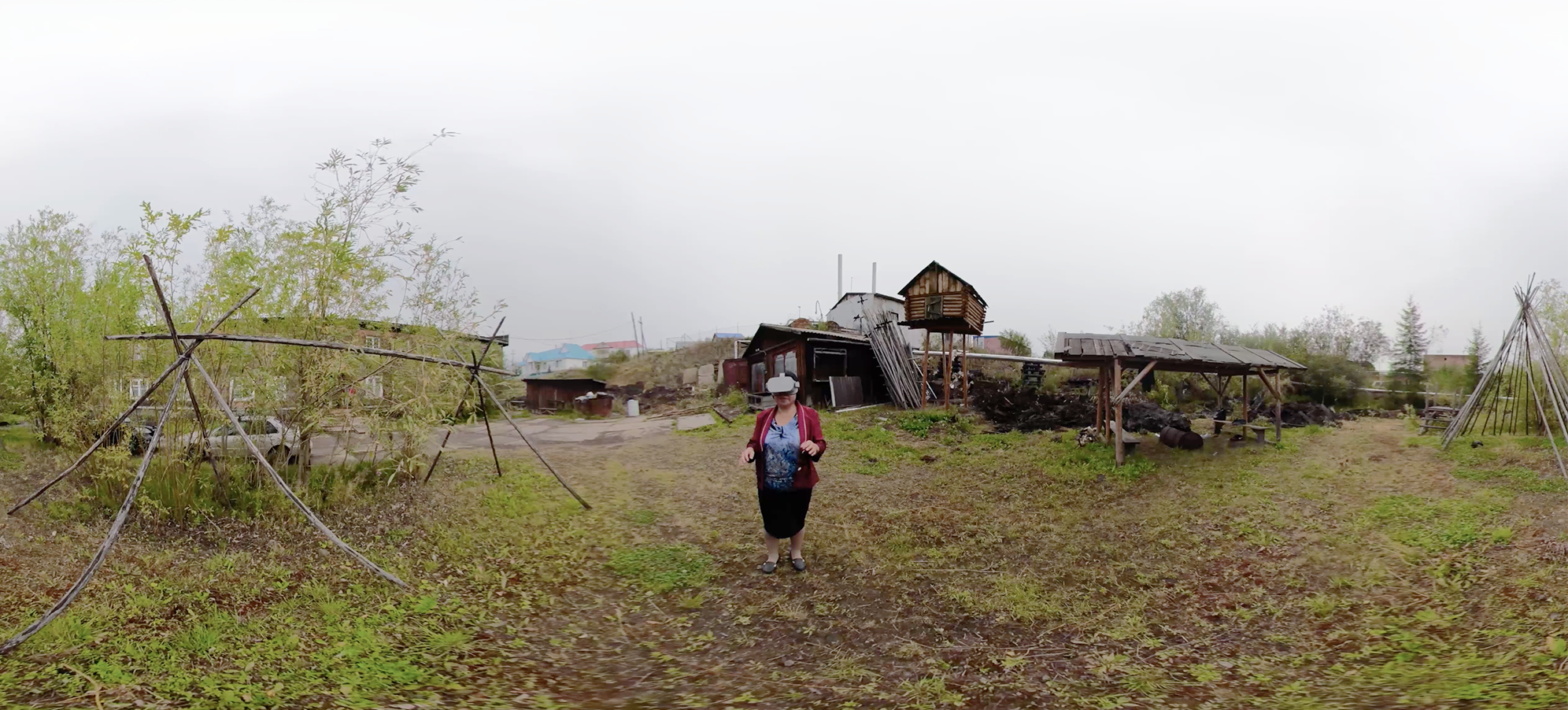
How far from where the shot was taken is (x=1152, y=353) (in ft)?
37.9

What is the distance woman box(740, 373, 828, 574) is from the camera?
6297 mm

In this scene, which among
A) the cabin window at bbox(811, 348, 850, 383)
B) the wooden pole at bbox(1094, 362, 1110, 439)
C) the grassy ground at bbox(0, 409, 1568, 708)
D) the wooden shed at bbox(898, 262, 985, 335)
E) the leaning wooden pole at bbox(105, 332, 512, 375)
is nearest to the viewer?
the grassy ground at bbox(0, 409, 1568, 708)

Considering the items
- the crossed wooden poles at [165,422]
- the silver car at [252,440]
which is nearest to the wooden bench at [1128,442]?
the crossed wooden poles at [165,422]

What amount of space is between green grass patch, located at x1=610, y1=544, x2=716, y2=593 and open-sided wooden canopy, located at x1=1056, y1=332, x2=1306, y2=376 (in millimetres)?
7065

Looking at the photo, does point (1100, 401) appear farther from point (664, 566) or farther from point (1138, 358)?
point (664, 566)

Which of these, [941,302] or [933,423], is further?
[941,302]

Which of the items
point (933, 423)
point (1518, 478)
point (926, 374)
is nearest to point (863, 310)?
point (926, 374)

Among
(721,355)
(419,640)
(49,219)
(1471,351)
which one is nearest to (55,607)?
(419,640)

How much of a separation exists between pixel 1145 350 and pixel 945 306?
697 cm

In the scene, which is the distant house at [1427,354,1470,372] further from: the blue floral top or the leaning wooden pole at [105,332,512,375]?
the leaning wooden pole at [105,332,512,375]

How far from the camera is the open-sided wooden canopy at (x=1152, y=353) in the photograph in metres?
11.5

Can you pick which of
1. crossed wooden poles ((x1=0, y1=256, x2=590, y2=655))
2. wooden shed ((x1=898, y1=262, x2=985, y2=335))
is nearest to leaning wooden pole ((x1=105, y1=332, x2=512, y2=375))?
crossed wooden poles ((x1=0, y1=256, x2=590, y2=655))

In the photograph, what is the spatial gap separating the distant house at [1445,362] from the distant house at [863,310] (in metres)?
16.3

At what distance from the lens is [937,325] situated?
18.9 metres
